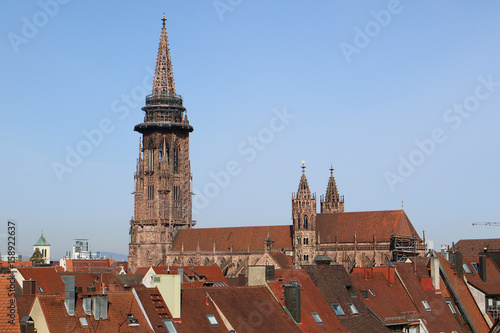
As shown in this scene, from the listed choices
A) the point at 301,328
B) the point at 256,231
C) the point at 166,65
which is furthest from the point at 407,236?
the point at 301,328

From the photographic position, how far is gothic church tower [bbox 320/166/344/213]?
170125 mm

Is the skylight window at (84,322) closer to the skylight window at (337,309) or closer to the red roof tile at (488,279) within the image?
the skylight window at (337,309)

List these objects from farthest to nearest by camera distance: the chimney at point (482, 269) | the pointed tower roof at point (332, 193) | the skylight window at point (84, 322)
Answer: the pointed tower roof at point (332, 193) < the chimney at point (482, 269) < the skylight window at point (84, 322)

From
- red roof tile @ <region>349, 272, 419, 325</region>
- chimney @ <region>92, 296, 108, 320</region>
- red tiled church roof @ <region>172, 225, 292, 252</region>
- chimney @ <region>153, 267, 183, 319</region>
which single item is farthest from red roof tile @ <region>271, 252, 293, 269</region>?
chimney @ <region>92, 296, 108, 320</region>

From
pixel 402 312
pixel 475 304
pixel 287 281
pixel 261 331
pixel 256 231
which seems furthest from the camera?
pixel 256 231

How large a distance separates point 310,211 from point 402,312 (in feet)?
311

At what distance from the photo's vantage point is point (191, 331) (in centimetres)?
3741

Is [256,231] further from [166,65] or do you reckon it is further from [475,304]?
[475,304]

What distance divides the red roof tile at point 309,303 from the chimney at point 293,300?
0.40 meters

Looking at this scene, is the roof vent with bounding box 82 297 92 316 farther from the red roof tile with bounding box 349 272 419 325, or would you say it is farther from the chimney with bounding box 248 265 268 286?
the red roof tile with bounding box 349 272 419 325

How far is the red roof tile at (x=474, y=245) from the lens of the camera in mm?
145250

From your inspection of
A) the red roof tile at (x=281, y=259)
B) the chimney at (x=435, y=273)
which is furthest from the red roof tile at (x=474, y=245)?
the chimney at (x=435, y=273)

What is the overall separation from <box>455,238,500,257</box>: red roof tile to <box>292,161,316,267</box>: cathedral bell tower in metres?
26.7

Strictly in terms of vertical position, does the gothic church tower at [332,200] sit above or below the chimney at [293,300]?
above
